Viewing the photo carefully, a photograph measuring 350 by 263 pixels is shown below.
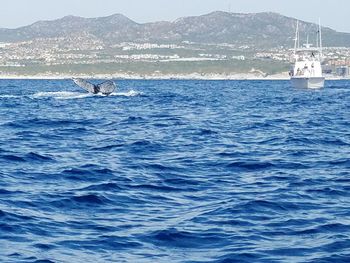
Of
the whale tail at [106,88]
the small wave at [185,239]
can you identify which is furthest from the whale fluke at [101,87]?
the small wave at [185,239]

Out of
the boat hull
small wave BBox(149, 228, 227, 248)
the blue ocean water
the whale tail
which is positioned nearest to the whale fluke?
the whale tail

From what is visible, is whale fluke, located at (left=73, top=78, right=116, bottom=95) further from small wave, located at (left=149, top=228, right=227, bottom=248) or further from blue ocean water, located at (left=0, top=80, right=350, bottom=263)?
small wave, located at (left=149, top=228, right=227, bottom=248)

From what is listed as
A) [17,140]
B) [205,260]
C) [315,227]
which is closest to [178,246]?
[205,260]

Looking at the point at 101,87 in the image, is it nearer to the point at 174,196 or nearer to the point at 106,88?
the point at 106,88

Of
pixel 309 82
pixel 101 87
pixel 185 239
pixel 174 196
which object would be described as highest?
pixel 185 239

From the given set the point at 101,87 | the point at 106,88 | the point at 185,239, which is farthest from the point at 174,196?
the point at 101,87

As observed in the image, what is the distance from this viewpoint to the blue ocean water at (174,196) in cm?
1351

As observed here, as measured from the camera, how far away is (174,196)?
18156 millimetres

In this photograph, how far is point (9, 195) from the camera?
58.6 ft

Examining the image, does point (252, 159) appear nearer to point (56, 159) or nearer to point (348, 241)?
point (56, 159)

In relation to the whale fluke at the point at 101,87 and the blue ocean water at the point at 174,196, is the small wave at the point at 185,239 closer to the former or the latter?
the blue ocean water at the point at 174,196

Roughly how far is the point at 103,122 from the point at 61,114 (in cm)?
685

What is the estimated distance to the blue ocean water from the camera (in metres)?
13.5

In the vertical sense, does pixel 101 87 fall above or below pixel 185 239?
below
